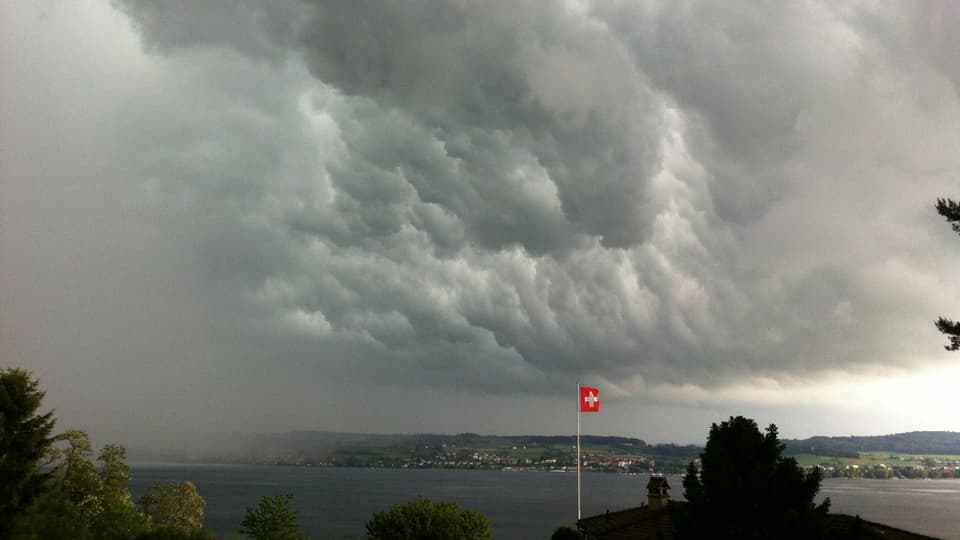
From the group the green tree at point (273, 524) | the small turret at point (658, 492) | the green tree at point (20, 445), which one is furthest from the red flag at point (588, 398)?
the green tree at point (20, 445)

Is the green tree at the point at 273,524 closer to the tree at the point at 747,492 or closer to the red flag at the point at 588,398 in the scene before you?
the red flag at the point at 588,398

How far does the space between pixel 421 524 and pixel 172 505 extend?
31611 mm

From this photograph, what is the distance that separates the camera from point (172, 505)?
197 ft

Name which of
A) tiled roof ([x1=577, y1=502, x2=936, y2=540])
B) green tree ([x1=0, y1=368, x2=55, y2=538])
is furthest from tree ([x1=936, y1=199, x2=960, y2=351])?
green tree ([x1=0, y1=368, x2=55, y2=538])

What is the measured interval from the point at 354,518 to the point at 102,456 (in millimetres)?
134230

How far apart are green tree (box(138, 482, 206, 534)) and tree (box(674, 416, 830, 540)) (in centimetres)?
5538

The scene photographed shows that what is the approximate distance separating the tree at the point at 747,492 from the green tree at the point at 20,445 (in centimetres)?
3437

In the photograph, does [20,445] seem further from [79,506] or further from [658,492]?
[658,492]

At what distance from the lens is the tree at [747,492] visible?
55.6ft

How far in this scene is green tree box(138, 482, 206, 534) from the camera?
59531mm

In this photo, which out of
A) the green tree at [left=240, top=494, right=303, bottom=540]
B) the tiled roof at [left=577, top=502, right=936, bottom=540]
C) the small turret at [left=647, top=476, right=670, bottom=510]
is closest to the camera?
the tiled roof at [left=577, top=502, right=936, bottom=540]

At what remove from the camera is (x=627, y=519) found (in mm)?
36094

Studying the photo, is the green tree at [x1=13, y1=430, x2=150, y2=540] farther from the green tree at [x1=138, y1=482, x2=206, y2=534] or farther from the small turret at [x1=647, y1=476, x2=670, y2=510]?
the small turret at [x1=647, y1=476, x2=670, y2=510]

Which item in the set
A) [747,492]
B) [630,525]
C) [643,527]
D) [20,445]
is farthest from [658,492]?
[20,445]
